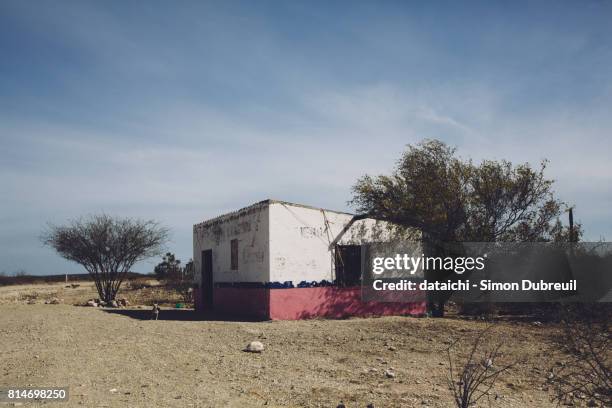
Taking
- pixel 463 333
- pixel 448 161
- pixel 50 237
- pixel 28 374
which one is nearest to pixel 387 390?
pixel 28 374

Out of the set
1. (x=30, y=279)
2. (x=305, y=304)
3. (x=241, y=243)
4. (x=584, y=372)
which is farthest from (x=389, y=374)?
(x=30, y=279)

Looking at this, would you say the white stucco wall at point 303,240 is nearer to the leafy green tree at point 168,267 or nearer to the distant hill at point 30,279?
the leafy green tree at point 168,267

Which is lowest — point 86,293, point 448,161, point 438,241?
point 86,293

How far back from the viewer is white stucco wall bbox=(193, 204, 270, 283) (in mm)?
14578

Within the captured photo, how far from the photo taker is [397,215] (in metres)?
17.4

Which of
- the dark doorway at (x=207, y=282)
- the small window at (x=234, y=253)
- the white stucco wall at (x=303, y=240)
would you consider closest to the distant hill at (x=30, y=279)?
the dark doorway at (x=207, y=282)

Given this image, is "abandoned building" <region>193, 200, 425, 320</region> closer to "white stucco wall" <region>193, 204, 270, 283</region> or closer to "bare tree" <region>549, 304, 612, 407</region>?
"white stucco wall" <region>193, 204, 270, 283</region>

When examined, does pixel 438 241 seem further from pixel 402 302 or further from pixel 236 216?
pixel 236 216

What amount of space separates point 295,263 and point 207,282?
19.4 feet

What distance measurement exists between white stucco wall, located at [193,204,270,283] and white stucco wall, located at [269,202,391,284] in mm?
287

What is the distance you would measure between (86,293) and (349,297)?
18969mm

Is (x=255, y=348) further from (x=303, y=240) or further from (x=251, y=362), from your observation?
(x=303, y=240)

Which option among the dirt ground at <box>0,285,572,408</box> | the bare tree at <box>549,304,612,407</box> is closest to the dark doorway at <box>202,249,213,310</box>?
the dirt ground at <box>0,285,572,408</box>

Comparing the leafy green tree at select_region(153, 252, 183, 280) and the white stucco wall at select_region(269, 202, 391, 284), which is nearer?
the white stucco wall at select_region(269, 202, 391, 284)
